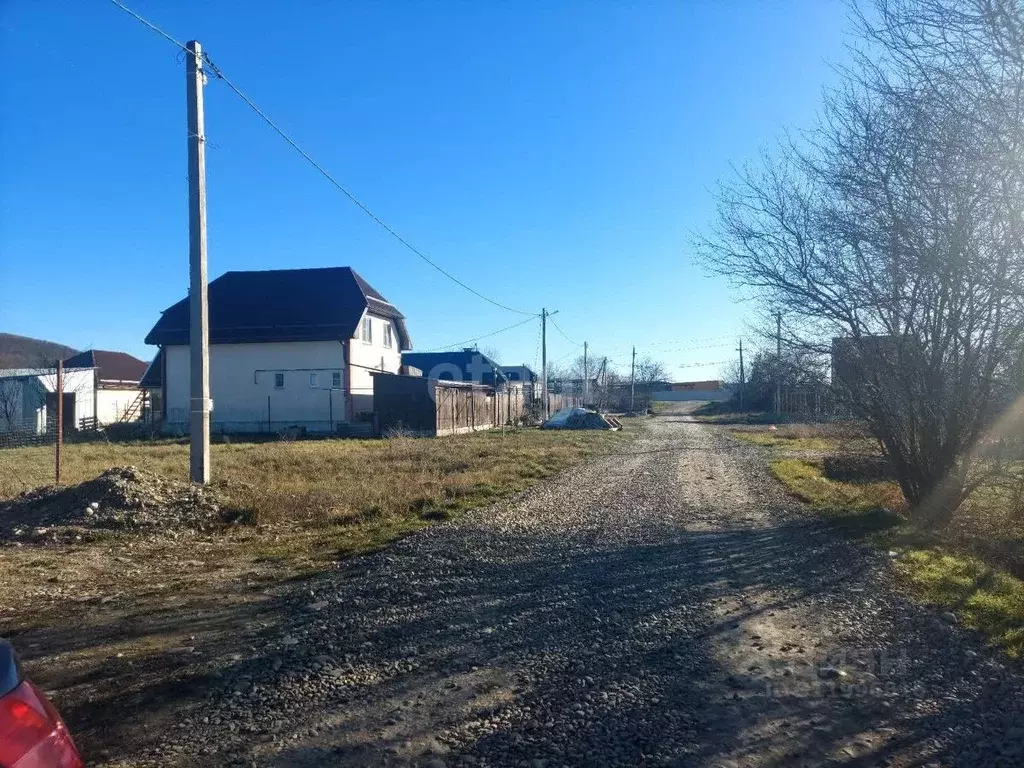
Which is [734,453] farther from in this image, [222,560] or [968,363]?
[222,560]

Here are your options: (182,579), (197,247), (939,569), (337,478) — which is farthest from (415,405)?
(939,569)

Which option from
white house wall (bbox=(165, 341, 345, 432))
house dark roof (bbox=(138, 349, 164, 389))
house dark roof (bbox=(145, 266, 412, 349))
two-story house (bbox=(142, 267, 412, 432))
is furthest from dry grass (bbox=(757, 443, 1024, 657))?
house dark roof (bbox=(138, 349, 164, 389))

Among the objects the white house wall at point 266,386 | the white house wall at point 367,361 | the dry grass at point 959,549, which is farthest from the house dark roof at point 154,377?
the dry grass at point 959,549

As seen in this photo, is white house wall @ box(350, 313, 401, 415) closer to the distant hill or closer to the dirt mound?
the dirt mound

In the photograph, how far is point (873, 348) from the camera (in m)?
11.5

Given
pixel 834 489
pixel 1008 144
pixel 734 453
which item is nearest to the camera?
pixel 1008 144

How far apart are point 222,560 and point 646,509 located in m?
6.26

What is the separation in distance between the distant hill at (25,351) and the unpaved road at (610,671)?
67028 millimetres

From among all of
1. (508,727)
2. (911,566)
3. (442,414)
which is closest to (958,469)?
(911,566)

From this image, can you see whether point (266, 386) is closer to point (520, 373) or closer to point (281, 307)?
point (281, 307)

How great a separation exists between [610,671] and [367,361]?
35.3 meters

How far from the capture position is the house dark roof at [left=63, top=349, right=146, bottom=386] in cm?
5847

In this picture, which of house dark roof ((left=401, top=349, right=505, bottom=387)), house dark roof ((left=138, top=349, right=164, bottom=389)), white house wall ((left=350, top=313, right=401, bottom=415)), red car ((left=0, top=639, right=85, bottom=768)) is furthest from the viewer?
A: house dark roof ((left=401, top=349, right=505, bottom=387))

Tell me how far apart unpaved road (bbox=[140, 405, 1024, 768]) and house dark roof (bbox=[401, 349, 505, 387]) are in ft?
150
